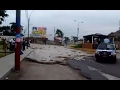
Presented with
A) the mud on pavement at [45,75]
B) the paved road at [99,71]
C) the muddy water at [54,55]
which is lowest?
the paved road at [99,71]

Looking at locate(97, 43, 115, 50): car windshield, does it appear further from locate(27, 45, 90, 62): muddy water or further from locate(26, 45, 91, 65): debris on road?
locate(27, 45, 90, 62): muddy water

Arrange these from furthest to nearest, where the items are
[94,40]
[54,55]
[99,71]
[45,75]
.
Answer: [94,40], [54,55], [99,71], [45,75]

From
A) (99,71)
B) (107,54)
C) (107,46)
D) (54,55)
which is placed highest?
(107,46)

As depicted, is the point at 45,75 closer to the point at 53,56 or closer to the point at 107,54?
the point at 107,54

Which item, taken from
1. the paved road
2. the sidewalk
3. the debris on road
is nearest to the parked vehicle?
the debris on road

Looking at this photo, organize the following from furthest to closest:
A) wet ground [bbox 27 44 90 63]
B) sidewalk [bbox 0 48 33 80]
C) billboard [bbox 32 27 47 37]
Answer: billboard [bbox 32 27 47 37] → wet ground [bbox 27 44 90 63] → sidewalk [bbox 0 48 33 80]

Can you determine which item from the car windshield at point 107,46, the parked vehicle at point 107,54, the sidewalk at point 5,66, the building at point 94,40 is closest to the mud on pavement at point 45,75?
the sidewalk at point 5,66

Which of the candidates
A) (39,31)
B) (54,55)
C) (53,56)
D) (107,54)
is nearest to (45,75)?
(107,54)

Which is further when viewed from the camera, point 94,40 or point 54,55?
point 94,40

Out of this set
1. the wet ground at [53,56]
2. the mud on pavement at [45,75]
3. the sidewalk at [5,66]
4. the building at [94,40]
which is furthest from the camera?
the building at [94,40]

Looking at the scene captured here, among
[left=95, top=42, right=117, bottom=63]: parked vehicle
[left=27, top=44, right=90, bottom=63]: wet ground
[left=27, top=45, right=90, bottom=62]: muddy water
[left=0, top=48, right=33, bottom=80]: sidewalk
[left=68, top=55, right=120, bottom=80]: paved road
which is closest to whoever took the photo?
[left=0, top=48, right=33, bottom=80]: sidewalk

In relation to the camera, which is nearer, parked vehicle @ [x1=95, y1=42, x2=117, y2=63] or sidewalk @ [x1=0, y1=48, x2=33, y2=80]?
sidewalk @ [x1=0, y1=48, x2=33, y2=80]

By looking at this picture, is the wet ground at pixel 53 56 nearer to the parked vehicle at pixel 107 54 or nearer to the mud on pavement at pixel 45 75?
the parked vehicle at pixel 107 54
